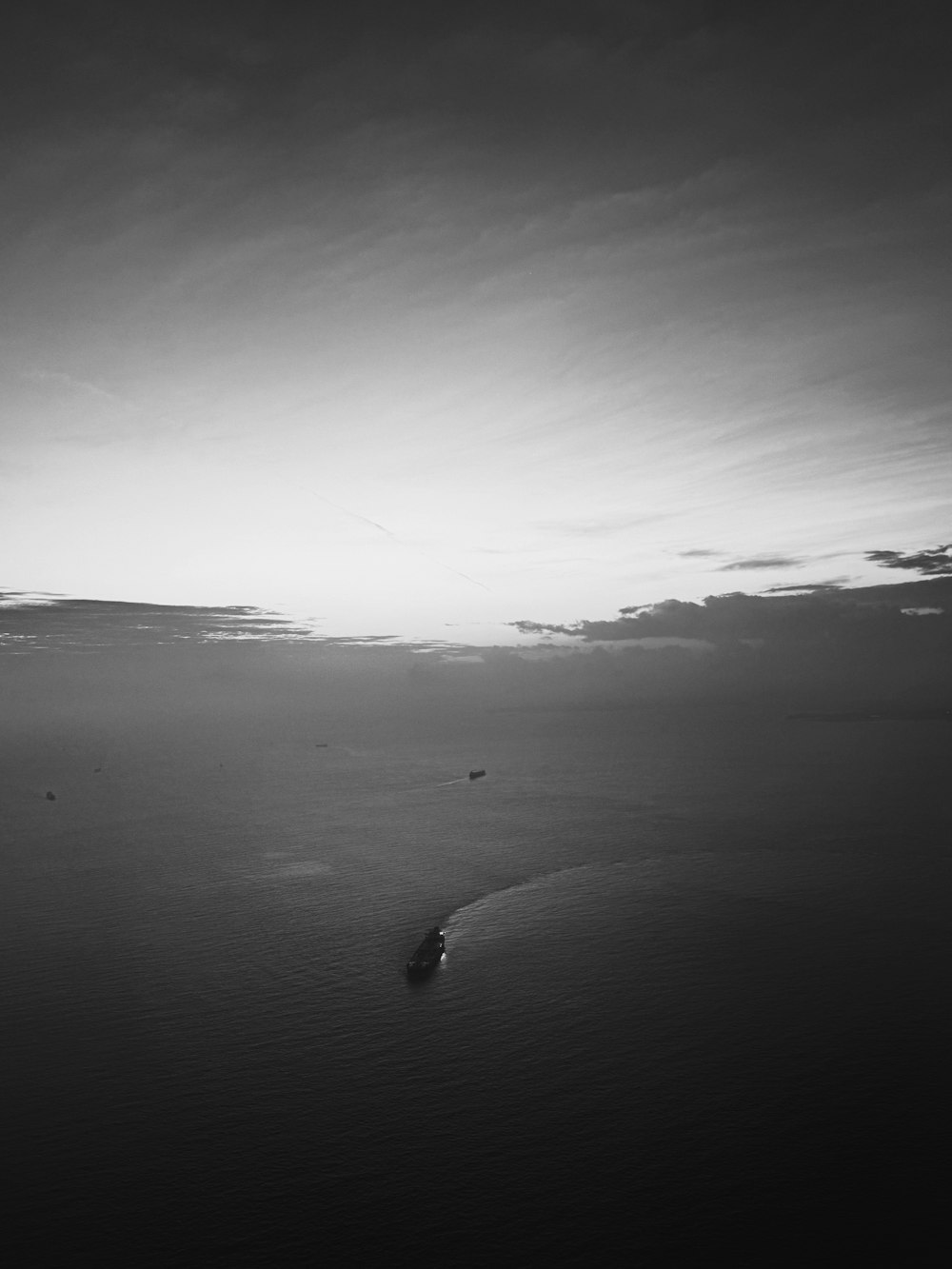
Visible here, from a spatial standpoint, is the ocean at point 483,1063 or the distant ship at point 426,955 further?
the distant ship at point 426,955

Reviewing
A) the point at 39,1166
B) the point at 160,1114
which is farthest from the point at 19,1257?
the point at 160,1114

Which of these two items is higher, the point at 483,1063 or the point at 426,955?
the point at 426,955

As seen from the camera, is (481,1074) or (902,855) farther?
(902,855)

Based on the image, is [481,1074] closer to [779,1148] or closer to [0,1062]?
[779,1148]

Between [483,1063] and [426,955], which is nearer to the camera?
[483,1063]
